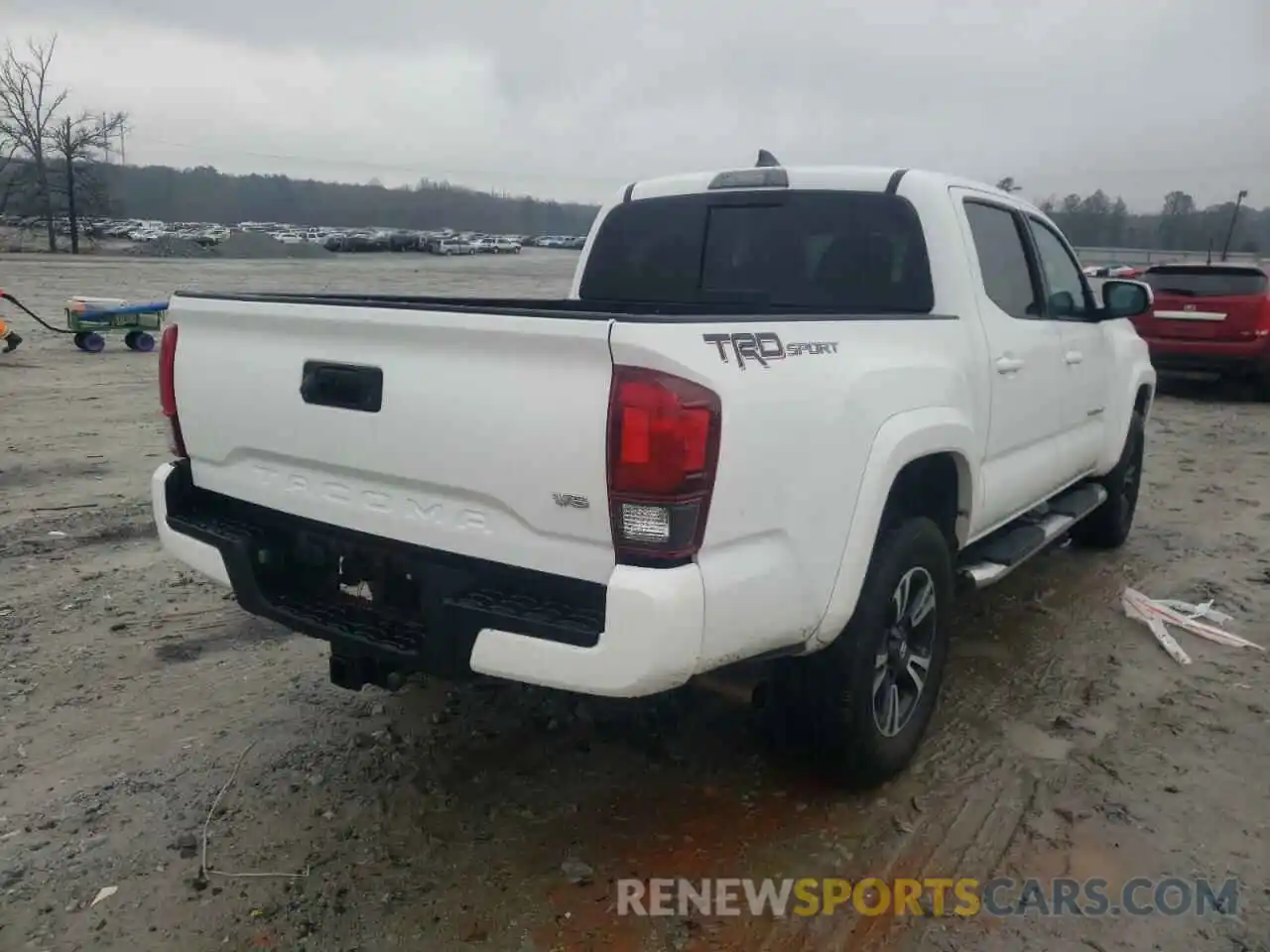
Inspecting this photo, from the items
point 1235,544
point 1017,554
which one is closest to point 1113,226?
point 1235,544

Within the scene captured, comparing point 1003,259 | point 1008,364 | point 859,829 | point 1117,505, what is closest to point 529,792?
point 859,829

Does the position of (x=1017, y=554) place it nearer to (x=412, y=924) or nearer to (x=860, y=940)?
(x=860, y=940)

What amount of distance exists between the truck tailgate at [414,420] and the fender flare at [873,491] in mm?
758

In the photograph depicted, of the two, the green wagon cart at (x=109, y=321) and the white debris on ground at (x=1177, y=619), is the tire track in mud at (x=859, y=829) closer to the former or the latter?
the white debris on ground at (x=1177, y=619)

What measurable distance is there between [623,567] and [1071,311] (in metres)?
3.47

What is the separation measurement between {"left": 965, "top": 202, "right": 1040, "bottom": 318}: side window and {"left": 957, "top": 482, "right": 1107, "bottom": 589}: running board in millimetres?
961

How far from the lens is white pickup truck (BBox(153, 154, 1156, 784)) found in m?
2.40

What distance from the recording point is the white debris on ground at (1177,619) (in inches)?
187

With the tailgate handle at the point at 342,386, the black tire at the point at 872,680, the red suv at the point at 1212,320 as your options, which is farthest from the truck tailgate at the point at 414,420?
the red suv at the point at 1212,320

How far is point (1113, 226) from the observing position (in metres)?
41.4

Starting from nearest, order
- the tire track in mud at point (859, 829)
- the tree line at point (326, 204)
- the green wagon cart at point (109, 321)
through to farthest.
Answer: the tire track in mud at point (859, 829)
the green wagon cart at point (109, 321)
the tree line at point (326, 204)

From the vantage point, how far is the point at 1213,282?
12477 millimetres

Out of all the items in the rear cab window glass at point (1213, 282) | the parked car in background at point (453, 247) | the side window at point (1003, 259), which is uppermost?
the side window at point (1003, 259)

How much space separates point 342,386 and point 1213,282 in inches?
499
